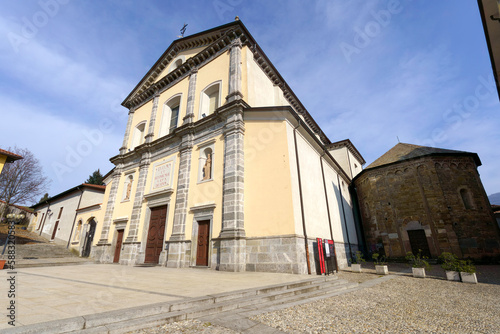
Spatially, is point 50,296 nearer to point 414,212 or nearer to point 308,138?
point 308,138

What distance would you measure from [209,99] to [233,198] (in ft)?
26.4

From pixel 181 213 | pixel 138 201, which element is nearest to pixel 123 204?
pixel 138 201

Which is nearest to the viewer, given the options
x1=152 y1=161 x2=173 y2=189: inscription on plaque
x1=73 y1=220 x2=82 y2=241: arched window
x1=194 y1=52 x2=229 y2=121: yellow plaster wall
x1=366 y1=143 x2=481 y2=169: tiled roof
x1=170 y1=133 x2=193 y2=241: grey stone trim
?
x1=170 y1=133 x2=193 y2=241: grey stone trim

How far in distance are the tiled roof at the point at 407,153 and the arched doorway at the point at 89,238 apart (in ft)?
86.8

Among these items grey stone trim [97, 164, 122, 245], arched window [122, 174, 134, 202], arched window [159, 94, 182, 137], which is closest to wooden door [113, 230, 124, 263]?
grey stone trim [97, 164, 122, 245]

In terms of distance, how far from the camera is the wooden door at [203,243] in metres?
10.3

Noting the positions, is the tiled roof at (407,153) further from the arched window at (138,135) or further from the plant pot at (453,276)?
the arched window at (138,135)

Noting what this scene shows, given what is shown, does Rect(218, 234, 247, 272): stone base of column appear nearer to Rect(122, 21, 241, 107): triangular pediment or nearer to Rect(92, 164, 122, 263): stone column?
Rect(92, 164, 122, 263): stone column

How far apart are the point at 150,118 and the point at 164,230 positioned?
32.7ft

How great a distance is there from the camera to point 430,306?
470 centimetres

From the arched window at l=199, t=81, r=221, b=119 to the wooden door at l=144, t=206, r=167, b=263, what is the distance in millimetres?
6576

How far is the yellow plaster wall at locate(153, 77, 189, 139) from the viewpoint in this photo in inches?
616

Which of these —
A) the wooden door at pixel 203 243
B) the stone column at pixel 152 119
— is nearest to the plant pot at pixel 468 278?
the wooden door at pixel 203 243

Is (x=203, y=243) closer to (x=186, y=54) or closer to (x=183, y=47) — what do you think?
(x=186, y=54)
